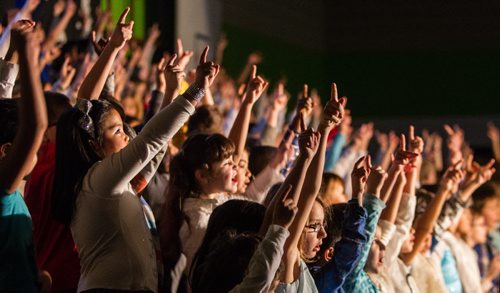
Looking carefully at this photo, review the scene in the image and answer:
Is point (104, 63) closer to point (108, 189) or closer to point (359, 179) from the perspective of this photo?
point (108, 189)

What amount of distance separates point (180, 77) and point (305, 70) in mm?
10028

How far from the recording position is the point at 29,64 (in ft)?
8.49

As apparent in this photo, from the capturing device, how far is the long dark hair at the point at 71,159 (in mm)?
3121

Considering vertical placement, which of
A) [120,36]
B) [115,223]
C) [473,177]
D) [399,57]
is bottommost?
[115,223]

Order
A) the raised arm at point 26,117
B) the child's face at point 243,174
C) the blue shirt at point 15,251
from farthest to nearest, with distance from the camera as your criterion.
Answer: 1. the child's face at point 243,174
2. the blue shirt at point 15,251
3. the raised arm at point 26,117

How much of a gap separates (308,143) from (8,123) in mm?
854

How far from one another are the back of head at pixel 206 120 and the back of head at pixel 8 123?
1.66 metres

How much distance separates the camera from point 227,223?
3139 mm

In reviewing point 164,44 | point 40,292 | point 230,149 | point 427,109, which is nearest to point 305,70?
point 427,109

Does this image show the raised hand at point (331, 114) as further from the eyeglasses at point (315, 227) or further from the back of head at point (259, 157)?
the back of head at point (259, 157)

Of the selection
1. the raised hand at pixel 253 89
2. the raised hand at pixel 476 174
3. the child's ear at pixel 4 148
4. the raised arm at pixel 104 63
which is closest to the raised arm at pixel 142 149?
the child's ear at pixel 4 148

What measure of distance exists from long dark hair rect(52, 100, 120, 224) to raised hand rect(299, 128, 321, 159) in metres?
0.58

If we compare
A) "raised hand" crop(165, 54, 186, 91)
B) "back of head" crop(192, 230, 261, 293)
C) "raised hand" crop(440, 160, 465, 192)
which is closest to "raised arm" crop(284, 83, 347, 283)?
"back of head" crop(192, 230, 261, 293)

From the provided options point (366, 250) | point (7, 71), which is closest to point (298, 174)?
point (366, 250)
